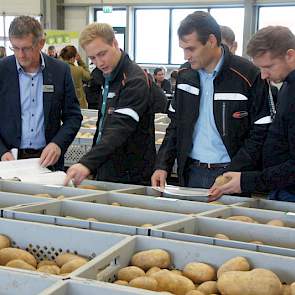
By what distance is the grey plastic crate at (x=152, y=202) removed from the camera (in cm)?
163

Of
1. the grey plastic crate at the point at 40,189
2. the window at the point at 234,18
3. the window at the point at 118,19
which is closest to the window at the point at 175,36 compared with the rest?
the window at the point at 234,18

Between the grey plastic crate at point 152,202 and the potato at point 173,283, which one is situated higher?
the grey plastic crate at point 152,202

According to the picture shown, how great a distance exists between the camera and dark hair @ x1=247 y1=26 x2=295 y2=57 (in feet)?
5.62

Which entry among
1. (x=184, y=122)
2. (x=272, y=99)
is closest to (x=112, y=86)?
(x=184, y=122)

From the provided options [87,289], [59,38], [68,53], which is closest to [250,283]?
[87,289]

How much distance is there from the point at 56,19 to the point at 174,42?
104 inches

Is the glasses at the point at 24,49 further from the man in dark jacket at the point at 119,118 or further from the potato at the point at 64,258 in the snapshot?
the potato at the point at 64,258

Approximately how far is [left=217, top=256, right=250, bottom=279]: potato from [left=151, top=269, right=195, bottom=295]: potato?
0.08 metres

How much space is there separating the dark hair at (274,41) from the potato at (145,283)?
983 millimetres

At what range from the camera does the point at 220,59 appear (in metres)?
2.04

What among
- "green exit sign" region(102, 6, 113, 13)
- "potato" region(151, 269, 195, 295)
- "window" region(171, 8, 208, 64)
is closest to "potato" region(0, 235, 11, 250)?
"potato" region(151, 269, 195, 295)

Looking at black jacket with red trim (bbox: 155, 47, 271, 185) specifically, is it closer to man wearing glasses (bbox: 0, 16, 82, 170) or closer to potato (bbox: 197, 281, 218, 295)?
man wearing glasses (bbox: 0, 16, 82, 170)

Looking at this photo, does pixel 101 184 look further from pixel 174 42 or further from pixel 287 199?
pixel 174 42

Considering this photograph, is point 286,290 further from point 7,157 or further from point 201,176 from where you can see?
point 7,157
